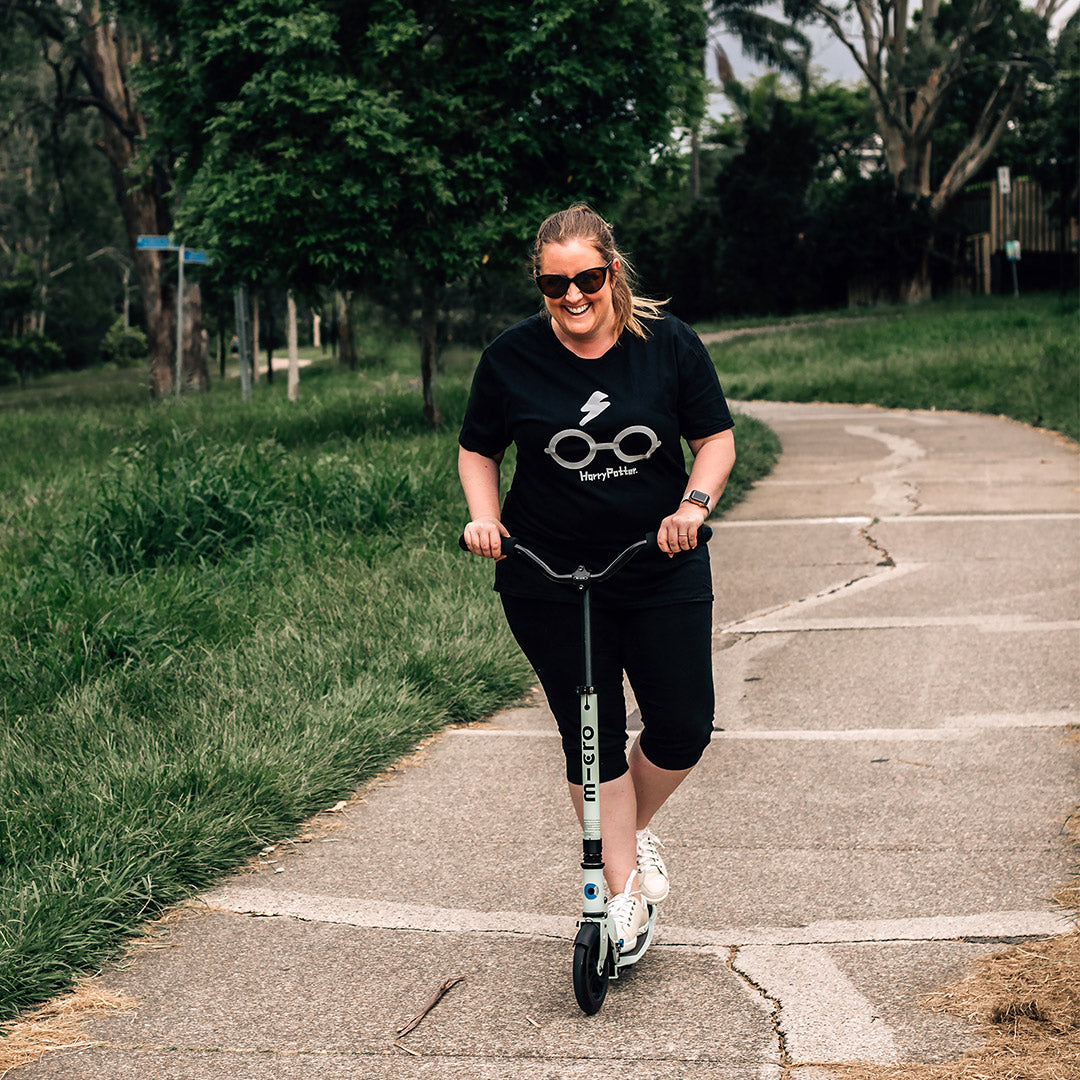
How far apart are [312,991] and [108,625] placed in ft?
10.6

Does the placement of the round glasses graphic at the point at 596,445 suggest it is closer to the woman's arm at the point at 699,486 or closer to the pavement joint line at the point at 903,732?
the woman's arm at the point at 699,486

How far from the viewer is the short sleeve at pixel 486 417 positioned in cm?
347

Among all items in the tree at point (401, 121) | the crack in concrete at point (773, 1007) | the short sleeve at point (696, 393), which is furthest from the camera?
the tree at point (401, 121)

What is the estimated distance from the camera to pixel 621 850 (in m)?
3.56

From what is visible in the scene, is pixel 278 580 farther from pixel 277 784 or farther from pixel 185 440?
pixel 185 440

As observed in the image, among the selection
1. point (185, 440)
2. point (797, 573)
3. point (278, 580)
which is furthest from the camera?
point (185, 440)

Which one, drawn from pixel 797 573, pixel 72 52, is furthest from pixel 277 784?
pixel 72 52

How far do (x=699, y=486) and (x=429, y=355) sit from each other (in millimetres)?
12257

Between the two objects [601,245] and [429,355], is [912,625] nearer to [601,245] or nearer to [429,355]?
[601,245]

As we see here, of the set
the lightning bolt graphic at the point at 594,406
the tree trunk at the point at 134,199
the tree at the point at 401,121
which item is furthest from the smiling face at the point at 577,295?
the tree trunk at the point at 134,199

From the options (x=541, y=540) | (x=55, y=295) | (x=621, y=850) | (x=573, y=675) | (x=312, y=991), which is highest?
(x=55, y=295)

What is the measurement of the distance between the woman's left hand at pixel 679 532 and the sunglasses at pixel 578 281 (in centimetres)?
56

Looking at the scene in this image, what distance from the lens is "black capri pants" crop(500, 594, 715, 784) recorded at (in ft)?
11.2

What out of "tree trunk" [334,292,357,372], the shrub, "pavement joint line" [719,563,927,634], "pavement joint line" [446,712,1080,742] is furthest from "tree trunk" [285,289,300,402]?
the shrub
